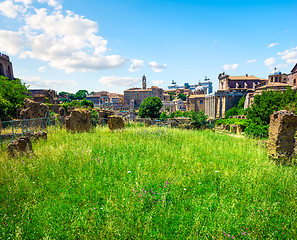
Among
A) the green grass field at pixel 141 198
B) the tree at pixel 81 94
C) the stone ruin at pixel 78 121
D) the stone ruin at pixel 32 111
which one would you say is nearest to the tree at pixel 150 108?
the stone ruin at pixel 32 111

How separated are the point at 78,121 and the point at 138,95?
360 ft

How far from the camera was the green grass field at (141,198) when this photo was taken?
302 centimetres

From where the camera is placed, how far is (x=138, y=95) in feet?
392

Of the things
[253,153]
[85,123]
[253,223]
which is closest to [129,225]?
Result: [253,223]

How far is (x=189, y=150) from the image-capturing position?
7.50 metres

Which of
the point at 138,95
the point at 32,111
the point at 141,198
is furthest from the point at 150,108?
the point at 138,95

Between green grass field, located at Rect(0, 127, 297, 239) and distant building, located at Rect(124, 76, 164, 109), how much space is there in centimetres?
11053

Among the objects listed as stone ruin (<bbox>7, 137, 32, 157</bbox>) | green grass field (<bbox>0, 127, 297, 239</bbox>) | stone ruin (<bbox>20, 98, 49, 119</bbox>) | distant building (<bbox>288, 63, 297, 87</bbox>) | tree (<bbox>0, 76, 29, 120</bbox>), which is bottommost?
green grass field (<bbox>0, 127, 297, 239</bbox>)

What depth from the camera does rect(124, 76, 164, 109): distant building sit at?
117312 mm

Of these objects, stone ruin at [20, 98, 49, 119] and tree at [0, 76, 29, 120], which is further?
tree at [0, 76, 29, 120]

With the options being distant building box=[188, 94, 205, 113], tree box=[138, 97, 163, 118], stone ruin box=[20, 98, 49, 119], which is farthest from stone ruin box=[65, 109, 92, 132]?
distant building box=[188, 94, 205, 113]

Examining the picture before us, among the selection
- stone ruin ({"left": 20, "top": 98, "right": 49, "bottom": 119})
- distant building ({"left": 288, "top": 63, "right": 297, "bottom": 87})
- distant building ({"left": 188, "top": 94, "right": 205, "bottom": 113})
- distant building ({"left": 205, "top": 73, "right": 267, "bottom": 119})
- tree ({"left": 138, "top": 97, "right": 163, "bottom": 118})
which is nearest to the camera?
stone ruin ({"left": 20, "top": 98, "right": 49, "bottom": 119})

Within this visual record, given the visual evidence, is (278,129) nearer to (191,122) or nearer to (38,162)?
(38,162)

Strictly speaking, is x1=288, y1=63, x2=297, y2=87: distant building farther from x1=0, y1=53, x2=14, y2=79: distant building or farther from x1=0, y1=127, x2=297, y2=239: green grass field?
x1=0, y1=53, x2=14, y2=79: distant building
